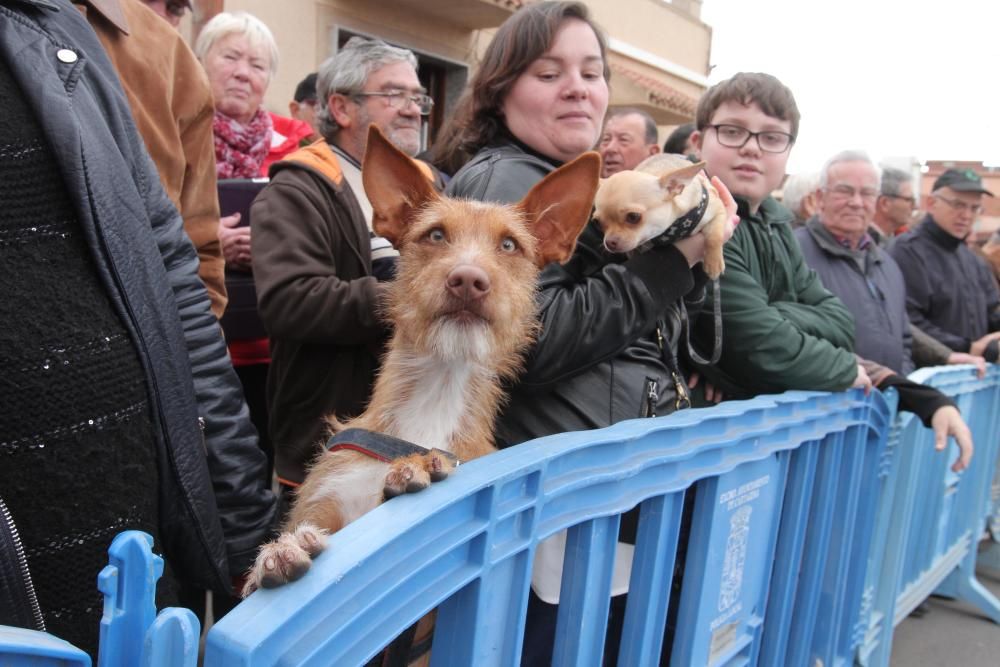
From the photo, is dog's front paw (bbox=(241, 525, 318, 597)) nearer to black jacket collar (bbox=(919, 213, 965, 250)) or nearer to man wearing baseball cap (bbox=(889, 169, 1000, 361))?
man wearing baseball cap (bbox=(889, 169, 1000, 361))

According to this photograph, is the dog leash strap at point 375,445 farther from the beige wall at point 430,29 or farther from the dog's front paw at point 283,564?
the beige wall at point 430,29

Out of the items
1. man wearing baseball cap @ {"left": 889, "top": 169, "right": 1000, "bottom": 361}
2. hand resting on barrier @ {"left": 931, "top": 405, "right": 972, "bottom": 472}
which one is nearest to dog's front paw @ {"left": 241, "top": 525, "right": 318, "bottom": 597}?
hand resting on barrier @ {"left": 931, "top": 405, "right": 972, "bottom": 472}

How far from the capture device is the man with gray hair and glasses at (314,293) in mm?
2646

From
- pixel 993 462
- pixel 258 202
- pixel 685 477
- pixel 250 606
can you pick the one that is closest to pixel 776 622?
pixel 685 477

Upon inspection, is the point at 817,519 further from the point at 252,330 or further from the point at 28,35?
the point at 28,35

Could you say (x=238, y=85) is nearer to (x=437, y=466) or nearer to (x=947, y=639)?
(x=437, y=466)

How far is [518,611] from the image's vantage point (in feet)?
4.56

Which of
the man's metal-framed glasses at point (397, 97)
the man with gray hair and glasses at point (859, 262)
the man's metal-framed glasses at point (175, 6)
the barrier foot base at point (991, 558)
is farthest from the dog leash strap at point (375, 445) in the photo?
the barrier foot base at point (991, 558)

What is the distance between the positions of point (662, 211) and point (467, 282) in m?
0.64

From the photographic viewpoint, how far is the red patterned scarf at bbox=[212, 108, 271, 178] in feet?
12.7

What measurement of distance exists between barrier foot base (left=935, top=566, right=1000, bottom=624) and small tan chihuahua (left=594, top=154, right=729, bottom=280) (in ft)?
14.6

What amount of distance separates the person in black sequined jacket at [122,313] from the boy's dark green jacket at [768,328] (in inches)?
66.1

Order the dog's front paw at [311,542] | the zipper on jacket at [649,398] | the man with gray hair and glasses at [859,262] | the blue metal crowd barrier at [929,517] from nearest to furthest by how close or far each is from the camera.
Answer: the dog's front paw at [311,542], the zipper on jacket at [649,398], the blue metal crowd barrier at [929,517], the man with gray hair and glasses at [859,262]

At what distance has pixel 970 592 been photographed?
5391mm
